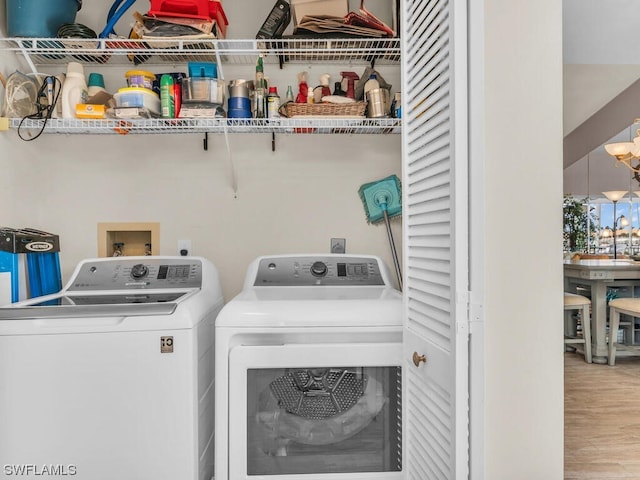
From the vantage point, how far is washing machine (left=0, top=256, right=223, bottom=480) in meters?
1.49

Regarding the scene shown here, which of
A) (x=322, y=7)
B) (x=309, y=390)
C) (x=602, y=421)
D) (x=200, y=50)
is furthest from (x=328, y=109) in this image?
(x=602, y=421)

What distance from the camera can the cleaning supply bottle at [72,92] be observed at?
211 centimetres

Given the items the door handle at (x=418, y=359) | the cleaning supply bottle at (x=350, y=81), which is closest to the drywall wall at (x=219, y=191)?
the cleaning supply bottle at (x=350, y=81)

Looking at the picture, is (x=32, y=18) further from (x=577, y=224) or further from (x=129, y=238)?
(x=577, y=224)

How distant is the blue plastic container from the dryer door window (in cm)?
172

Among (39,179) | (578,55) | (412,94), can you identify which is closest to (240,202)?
(39,179)

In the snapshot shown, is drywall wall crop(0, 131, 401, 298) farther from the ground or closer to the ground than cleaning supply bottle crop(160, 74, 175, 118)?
closer to the ground

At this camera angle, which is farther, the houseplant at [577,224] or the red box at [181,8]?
the houseplant at [577,224]

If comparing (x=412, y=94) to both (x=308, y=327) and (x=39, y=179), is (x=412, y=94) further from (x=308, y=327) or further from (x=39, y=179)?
(x=39, y=179)

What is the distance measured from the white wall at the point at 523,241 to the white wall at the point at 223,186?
91 cm

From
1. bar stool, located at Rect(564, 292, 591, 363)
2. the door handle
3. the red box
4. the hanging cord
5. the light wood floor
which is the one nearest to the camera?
the door handle

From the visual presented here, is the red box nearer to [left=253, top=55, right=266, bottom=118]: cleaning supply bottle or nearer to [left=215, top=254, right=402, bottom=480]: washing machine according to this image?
[left=253, top=55, right=266, bottom=118]: cleaning supply bottle

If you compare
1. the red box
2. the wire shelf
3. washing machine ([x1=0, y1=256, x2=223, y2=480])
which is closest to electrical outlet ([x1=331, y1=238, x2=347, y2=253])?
the wire shelf

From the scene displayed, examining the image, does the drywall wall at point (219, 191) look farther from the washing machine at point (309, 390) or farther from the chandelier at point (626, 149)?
the chandelier at point (626, 149)
